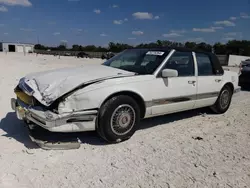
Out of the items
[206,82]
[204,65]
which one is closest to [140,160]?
[206,82]

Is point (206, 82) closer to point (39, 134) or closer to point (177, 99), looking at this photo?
point (177, 99)

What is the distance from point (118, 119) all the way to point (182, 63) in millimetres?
1901

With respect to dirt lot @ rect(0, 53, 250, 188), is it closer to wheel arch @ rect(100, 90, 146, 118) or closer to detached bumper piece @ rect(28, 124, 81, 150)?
detached bumper piece @ rect(28, 124, 81, 150)

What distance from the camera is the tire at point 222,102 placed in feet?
18.4

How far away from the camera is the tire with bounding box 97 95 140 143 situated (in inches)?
140

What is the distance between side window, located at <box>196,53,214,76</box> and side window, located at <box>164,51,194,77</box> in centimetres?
26

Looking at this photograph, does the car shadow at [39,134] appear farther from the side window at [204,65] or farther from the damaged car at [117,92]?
the side window at [204,65]

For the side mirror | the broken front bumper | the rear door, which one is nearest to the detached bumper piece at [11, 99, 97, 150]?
the broken front bumper

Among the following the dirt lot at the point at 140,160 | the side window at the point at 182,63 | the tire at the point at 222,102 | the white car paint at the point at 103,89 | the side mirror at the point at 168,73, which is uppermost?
the side window at the point at 182,63

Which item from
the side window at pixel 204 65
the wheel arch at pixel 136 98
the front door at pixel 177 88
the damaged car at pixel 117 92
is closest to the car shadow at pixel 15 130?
the damaged car at pixel 117 92

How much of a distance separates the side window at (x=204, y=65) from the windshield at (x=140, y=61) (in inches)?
38.6

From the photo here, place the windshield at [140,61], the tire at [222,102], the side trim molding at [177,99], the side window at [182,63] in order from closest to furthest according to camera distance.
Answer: the side trim molding at [177,99], the windshield at [140,61], the side window at [182,63], the tire at [222,102]

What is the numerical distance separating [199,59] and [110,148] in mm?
2833

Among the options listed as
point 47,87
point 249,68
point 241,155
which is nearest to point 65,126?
point 47,87
